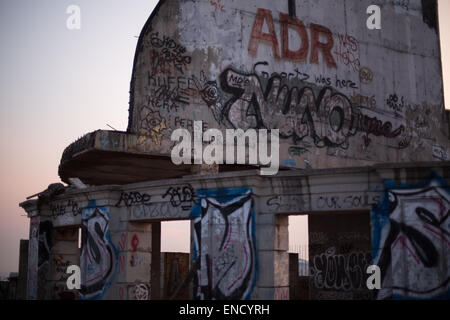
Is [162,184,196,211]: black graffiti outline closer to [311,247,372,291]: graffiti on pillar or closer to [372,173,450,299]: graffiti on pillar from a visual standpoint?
[372,173,450,299]: graffiti on pillar

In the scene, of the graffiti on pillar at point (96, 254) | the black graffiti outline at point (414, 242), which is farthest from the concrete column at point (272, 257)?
the graffiti on pillar at point (96, 254)

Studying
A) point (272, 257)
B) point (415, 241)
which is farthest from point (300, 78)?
point (415, 241)

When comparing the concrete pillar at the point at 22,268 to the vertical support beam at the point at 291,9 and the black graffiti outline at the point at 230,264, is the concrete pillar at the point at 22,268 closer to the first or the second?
the black graffiti outline at the point at 230,264

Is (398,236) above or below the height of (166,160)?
below

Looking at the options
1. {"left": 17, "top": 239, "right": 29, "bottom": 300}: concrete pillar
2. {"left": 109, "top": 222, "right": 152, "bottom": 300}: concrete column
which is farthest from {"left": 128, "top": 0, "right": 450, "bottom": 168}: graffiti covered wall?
{"left": 17, "top": 239, "right": 29, "bottom": 300}: concrete pillar

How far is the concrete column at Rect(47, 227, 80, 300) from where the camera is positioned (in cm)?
2239

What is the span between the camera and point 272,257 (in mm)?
15883

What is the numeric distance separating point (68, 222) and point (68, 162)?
5.66 m

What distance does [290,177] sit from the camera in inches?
629

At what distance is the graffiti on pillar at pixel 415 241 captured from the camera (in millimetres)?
14117

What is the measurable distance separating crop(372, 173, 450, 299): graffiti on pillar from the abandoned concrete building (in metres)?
0.03

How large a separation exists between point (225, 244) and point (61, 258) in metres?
9.47

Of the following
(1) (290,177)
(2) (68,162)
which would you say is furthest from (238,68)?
(1) (290,177)
